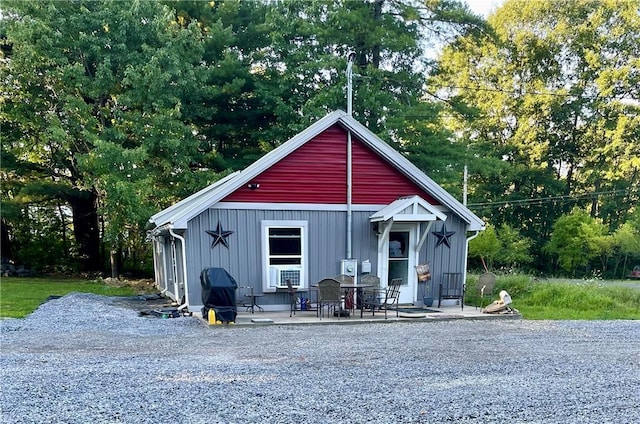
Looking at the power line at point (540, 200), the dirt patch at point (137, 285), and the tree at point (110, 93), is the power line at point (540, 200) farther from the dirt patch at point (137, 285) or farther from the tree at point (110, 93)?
the dirt patch at point (137, 285)

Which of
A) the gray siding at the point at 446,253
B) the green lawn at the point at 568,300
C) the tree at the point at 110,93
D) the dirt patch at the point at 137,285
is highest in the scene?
the tree at the point at 110,93

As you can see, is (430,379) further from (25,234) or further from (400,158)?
(25,234)

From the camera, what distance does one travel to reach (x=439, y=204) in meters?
10.7

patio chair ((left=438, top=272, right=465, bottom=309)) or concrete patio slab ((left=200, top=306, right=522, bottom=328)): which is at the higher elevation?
patio chair ((left=438, top=272, right=465, bottom=309))

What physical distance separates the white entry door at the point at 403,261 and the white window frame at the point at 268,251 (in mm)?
1942

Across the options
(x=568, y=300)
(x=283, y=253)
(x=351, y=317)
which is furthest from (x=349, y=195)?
(x=568, y=300)

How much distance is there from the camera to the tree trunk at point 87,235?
21.2m

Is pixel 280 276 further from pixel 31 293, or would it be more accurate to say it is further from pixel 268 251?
pixel 31 293

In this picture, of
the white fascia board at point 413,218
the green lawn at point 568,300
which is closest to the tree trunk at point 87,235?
the white fascia board at point 413,218

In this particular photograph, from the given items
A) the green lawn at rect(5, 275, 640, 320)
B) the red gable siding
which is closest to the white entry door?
the red gable siding

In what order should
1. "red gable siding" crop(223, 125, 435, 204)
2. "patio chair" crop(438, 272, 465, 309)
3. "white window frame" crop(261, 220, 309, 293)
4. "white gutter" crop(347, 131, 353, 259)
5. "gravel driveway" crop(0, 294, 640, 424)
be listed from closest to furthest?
"gravel driveway" crop(0, 294, 640, 424)
"white window frame" crop(261, 220, 309, 293)
"red gable siding" crop(223, 125, 435, 204)
"white gutter" crop(347, 131, 353, 259)
"patio chair" crop(438, 272, 465, 309)

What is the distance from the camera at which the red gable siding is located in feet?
31.8

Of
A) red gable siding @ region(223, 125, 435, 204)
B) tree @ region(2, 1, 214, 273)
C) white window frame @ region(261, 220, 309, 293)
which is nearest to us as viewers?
white window frame @ region(261, 220, 309, 293)

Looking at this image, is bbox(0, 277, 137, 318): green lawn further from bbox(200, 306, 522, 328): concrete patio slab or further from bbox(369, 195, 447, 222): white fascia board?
bbox(369, 195, 447, 222): white fascia board
